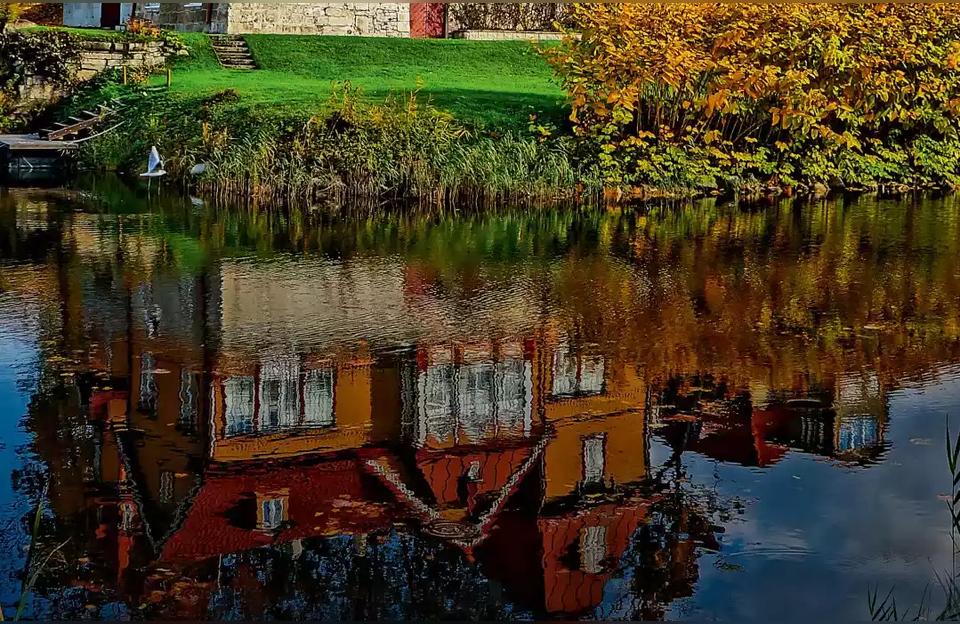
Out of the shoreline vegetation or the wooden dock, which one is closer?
the shoreline vegetation

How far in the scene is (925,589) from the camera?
6.09m

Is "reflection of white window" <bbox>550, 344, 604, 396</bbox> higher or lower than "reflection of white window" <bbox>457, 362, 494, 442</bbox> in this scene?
higher

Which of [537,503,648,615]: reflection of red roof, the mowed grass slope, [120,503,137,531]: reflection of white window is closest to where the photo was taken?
[537,503,648,615]: reflection of red roof

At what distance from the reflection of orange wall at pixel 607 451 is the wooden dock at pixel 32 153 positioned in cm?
2089

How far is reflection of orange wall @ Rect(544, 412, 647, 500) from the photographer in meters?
7.61

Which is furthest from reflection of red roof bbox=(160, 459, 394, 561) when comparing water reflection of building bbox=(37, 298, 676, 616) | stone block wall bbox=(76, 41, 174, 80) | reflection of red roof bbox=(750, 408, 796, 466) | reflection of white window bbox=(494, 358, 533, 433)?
stone block wall bbox=(76, 41, 174, 80)

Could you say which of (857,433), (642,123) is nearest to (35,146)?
(642,123)

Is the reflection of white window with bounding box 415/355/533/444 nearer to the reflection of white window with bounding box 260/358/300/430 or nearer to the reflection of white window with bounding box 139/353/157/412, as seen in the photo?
the reflection of white window with bounding box 260/358/300/430

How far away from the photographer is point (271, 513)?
7023 millimetres

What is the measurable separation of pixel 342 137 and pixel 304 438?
14738 mm

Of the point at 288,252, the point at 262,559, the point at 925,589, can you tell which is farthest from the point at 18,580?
the point at 288,252

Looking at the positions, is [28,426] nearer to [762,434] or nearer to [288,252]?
[762,434]

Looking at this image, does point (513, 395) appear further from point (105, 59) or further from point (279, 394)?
point (105, 59)

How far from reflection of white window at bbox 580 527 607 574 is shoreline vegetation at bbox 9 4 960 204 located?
15457 mm
